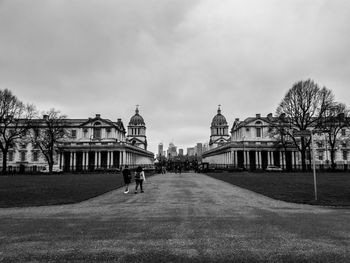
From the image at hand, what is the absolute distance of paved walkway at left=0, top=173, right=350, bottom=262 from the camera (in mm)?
5672

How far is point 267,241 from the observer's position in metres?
6.63

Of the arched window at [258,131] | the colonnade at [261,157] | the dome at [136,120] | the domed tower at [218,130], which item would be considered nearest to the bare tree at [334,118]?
the colonnade at [261,157]

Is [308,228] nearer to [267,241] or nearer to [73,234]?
[267,241]

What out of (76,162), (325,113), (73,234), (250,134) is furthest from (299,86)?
(76,162)

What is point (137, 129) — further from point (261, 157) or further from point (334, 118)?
point (334, 118)

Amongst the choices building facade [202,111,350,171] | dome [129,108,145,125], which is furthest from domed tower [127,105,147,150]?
building facade [202,111,350,171]

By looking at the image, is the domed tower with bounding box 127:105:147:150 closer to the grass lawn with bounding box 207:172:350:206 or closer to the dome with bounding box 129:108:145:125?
the dome with bounding box 129:108:145:125

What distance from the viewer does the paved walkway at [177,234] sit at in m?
5.67

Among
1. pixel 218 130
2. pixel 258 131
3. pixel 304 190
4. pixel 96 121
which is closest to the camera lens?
pixel 304 190

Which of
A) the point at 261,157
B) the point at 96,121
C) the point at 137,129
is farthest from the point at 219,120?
the point at 96,121

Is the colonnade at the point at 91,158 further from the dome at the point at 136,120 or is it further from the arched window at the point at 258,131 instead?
the dome at the point at 136,120

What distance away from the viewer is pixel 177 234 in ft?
24.1

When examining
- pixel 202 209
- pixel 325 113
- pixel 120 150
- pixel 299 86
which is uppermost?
pixel 299 86

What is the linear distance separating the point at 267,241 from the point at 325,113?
5045 cm
